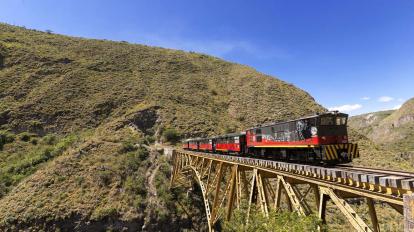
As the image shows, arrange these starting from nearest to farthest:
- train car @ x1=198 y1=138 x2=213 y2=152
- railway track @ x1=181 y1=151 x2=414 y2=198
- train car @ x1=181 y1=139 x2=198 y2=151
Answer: railway track @ x1=181 y1=151 x2=414 y2=198
train car @ x1=198 y1=138 x2=213 y2=152
train car @ x1=181 y1=139 x2=198 y2=151

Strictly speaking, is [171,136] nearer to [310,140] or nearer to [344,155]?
[310,140]

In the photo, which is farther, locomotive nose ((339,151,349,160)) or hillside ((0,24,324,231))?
hillside ((0,24,324,231))

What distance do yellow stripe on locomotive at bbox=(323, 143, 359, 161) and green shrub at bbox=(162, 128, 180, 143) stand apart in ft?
161

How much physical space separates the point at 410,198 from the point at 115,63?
3945 inches

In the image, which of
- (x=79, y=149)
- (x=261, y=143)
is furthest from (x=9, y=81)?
(x=261, y=143)

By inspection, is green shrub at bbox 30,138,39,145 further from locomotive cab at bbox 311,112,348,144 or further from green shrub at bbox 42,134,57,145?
locomotive cab at bbox 311,112,348,144

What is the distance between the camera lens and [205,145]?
136 ft

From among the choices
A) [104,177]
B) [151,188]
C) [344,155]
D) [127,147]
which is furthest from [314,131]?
[127,147]

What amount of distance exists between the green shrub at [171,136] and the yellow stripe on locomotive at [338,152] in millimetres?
49118

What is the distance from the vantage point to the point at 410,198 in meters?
6.71

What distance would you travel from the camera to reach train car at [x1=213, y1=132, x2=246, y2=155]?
98.6 ft

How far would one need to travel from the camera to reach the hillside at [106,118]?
40.9 m

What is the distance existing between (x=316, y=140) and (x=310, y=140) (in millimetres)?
583

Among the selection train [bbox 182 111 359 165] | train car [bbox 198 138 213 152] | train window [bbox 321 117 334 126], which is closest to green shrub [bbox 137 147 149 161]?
train car [bbox 198 138 213 152]
